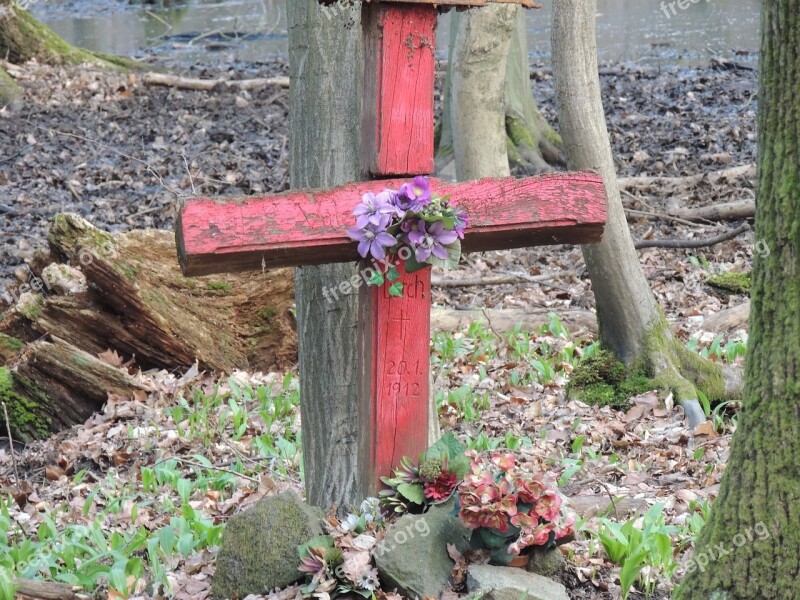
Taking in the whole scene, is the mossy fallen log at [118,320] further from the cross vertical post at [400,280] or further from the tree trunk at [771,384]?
the tree trunk at [771,384]

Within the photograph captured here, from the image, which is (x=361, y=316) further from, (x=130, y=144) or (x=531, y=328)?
(x=130, y=144)

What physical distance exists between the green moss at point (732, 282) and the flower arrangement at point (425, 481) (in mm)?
4348

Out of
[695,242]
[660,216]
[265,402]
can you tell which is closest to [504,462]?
[265,402]

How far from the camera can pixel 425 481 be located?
328 centimetres

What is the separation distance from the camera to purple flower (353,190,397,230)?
9.93ft

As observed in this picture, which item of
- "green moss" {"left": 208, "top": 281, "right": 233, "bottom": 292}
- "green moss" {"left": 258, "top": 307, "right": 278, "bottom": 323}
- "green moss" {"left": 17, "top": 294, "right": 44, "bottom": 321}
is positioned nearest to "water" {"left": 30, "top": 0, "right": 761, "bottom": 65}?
"green moss" {"left": 258, "top": 307, "right": 278, "bottom": 323}

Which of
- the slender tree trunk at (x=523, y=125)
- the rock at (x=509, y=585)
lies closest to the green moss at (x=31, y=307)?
the rock at (x=509, y=585)

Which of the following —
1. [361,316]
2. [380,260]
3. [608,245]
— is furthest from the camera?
[608,245]

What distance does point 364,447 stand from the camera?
3.38 metres

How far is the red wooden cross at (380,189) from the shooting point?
296 centimetres

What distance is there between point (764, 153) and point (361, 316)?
1.45 metres

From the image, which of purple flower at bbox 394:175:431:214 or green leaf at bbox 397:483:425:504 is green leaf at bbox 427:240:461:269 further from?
green leaf at bbox 397:483:425:504

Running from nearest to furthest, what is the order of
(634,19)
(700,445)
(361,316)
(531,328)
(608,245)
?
1. (361,316)
2. (700,445)
3. (608,245)
4. (531,328)
5. (634,19)

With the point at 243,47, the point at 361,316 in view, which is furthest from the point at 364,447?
the point at 243,47
